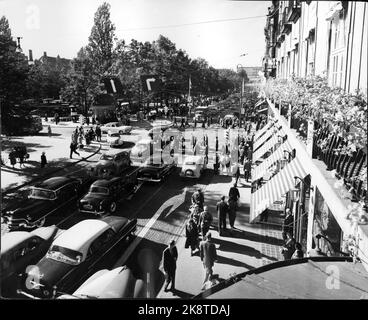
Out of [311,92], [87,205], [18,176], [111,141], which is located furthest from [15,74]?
[311,92]

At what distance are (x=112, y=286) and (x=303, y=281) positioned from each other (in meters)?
3.73

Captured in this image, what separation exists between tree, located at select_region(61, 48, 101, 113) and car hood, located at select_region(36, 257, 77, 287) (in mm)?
10070

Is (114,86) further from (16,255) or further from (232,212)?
(16,255)

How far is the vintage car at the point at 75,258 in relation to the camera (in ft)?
25.9

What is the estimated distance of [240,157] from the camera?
68.3ft

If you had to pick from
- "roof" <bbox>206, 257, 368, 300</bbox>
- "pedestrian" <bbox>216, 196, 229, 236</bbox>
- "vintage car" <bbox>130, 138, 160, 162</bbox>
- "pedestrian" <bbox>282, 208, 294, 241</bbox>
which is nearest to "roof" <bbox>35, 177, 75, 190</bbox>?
"pedestrian" <bbox>216, 196, 229, 236</bbox>

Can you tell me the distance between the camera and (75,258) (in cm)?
861

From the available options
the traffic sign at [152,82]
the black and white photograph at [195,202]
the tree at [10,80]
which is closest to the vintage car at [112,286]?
the black and white photograph at [195,202]

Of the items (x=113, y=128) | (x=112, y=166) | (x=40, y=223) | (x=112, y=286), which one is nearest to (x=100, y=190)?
(x=40, y=223)

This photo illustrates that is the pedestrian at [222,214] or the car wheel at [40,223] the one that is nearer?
the pedestrian at [222,214]

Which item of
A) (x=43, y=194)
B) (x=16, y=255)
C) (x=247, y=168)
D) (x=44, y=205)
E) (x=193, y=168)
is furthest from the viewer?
(x=193, y=168)

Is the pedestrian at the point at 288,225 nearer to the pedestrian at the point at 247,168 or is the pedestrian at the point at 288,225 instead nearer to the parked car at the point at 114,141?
the pedestrian at the point at 247,168

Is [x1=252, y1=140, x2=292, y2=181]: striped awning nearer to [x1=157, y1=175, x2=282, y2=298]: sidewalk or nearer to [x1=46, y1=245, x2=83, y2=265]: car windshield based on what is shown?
[x1=157, y1=175, x2=282, y2=298]: sidewalk

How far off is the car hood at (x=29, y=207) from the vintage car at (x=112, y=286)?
14.9 ft
